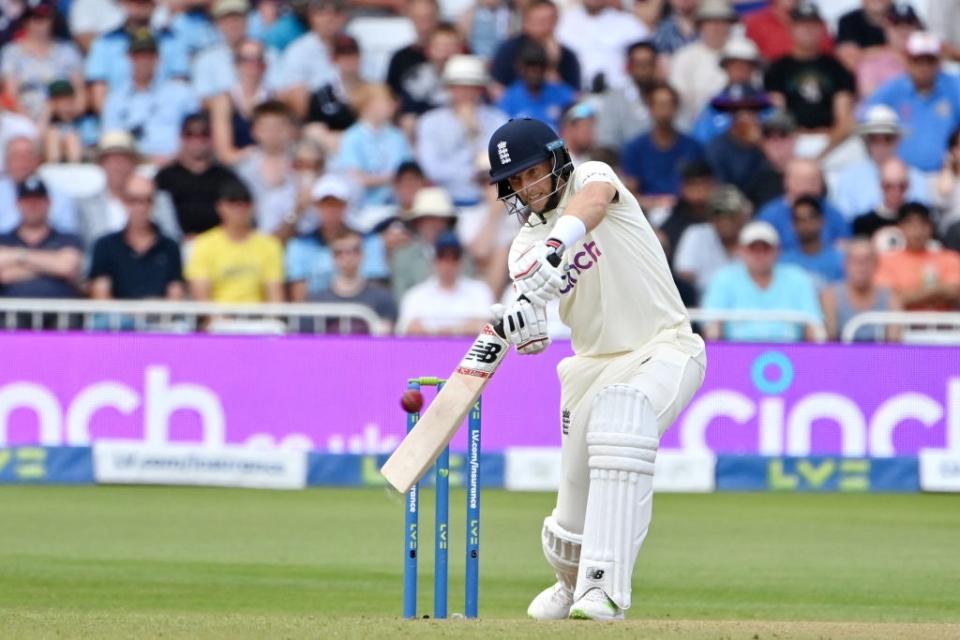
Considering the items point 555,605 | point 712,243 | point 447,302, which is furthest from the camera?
point 712,243

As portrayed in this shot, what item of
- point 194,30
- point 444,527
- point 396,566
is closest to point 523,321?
point 444,527

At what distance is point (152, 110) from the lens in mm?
13633

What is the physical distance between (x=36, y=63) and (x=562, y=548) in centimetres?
948

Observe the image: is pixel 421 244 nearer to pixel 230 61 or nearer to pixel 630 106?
pixel 630 106

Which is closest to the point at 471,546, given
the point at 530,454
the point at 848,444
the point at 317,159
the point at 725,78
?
the point at 530,454

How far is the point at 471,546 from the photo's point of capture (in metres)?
5.52

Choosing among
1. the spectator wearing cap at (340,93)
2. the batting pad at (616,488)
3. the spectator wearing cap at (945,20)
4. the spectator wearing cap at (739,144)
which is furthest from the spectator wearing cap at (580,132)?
the batting pad at (616,488)

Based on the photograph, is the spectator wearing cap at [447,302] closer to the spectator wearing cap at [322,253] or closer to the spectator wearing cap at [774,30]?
the spectator wearing cap at [322,253]

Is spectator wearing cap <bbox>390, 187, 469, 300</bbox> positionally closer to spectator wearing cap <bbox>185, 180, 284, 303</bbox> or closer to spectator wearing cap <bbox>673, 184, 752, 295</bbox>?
spectator wearing cap <bbox>185, 180, 284, 303</bbox>

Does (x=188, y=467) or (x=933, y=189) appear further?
(x=933, y=189)

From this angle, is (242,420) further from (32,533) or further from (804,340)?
(804,340)

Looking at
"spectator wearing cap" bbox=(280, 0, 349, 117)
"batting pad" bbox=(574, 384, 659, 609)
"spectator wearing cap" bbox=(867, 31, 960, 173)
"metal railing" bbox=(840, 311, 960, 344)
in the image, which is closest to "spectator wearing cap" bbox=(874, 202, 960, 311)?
"metal railing" bbox=(840, 311, 960, 344)

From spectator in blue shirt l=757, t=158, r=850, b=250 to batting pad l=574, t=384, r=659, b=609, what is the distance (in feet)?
24.1

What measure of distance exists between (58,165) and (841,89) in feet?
19.2
